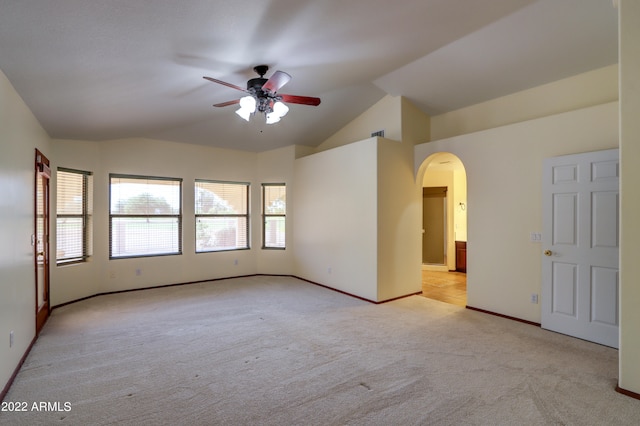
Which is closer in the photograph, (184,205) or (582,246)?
(582,246)

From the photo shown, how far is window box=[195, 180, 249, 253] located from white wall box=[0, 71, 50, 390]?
296 centimetres

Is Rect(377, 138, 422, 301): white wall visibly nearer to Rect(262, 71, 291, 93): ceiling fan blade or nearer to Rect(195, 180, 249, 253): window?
Rect(262, 71, 291, 93): ceiling fan blade

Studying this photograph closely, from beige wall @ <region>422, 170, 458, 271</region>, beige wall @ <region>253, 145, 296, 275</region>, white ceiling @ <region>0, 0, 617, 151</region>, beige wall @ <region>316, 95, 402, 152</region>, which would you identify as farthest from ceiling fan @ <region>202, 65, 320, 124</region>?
beige wall @ <region>422, 170, 458, 271</region>

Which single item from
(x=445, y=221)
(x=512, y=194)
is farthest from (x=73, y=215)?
(x=445, y=221)

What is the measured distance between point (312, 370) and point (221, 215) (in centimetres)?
447

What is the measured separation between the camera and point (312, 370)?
9.26 feet

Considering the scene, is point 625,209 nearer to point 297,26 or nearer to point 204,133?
point 297,26

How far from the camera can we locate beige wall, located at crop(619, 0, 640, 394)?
240 centimetres

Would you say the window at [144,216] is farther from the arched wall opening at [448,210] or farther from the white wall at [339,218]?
the arched wall opening at [448,210]

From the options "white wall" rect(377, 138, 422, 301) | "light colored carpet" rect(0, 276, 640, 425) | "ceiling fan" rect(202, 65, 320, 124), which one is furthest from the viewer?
"white wall" rect(377, 138, 422, 301)

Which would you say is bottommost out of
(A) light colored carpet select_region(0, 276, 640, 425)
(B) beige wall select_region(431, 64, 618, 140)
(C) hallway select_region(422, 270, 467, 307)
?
(C) hallway select_region(422, 270, 467, 307)

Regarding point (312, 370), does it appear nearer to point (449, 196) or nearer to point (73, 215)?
point (73, 215)

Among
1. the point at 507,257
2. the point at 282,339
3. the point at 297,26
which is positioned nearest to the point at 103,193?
the point at 282,339

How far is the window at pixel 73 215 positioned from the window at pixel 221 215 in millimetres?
1742
